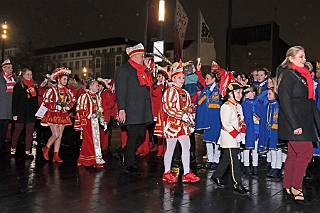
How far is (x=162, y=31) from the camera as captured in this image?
40.4 ft

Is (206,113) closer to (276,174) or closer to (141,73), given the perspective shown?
(141,73)

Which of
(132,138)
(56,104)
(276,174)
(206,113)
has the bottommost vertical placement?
(276,174)

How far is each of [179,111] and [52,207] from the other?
2484 millimetres

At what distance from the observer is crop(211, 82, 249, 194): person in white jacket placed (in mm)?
5824

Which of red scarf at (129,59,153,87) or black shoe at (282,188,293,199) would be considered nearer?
black shoe at (282,188,293,199)

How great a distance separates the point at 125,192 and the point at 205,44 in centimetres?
940

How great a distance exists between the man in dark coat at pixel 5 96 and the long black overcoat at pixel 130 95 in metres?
2.94

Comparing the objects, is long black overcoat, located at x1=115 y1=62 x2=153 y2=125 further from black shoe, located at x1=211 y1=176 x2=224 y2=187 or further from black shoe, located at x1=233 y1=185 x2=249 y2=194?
black shoe, located at x1=233 y1=185 x2=249 y2=194

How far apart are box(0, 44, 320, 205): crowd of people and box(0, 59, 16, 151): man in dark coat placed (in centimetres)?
2

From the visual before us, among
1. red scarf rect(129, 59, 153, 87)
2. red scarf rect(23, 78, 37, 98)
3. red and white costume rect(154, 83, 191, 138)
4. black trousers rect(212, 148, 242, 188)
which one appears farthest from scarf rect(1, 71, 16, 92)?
black trousers rect(212, 148, 242, 188)

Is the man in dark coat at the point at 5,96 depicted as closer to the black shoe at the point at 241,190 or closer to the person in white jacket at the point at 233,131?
the person in white jacket at the point at 233,131

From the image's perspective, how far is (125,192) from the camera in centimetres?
572

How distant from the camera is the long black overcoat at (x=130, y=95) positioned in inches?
277

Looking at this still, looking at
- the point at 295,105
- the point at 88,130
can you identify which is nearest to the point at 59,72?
the point at 88,130
